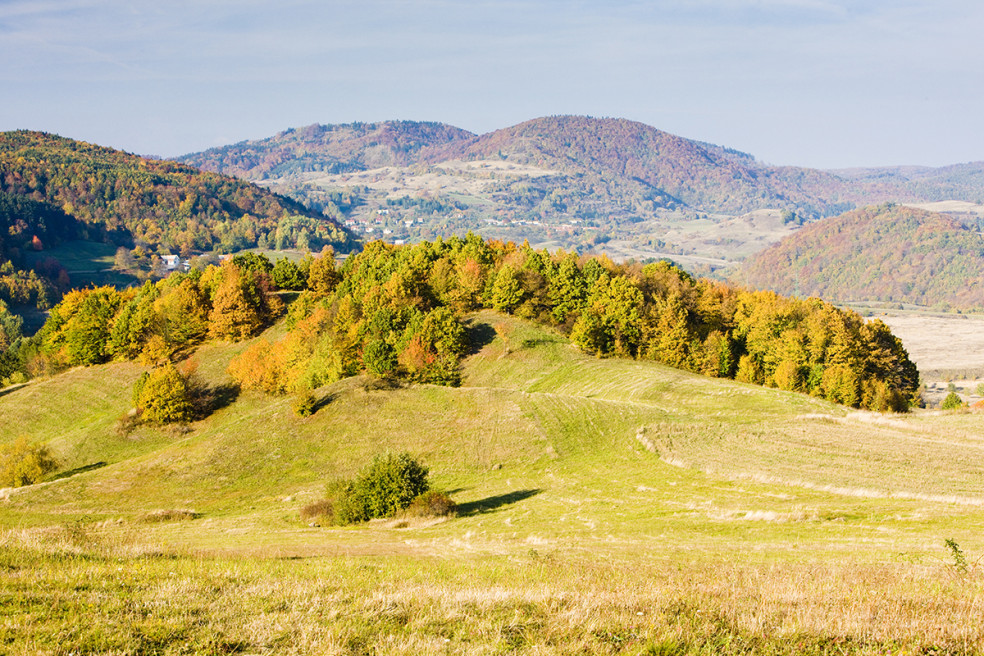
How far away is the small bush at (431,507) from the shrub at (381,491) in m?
0.47

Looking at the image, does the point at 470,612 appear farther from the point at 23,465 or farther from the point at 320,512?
the point at 23,465

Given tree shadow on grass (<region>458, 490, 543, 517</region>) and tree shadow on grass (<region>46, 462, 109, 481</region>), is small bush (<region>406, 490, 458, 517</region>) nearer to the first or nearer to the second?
tree shadow on grass (<region>458, 490, 543, 517</region>)

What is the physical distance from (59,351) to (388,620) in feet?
358

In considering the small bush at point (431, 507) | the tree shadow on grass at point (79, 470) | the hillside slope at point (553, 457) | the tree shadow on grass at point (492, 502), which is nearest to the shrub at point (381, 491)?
the small bush at point (431, 507)

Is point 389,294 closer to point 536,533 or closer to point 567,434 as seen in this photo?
point 567,434

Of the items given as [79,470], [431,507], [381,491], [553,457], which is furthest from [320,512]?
[79,470]

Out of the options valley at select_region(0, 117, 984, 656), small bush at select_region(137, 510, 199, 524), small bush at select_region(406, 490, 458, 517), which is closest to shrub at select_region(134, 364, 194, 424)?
valley at select_region(0, 117, 984, 656)

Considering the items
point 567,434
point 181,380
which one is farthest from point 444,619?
point 181,380

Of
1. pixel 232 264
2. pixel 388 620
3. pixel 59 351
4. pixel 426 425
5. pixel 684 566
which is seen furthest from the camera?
pixel 232 264

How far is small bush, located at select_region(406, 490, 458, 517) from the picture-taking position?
3306cm

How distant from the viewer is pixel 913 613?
11320 mm

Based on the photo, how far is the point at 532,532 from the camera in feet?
93.1

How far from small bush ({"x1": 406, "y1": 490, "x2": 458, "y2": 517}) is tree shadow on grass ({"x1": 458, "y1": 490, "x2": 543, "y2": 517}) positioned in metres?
0.77

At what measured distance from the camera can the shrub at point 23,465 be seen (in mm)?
57156
